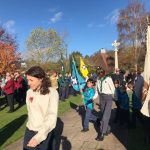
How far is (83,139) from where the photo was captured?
761 centimetres

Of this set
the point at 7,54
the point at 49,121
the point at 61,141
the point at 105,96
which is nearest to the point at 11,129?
the point at 61,141

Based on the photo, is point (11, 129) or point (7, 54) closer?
point (11, 129)

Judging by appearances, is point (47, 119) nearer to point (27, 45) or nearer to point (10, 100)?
point (10, 100)

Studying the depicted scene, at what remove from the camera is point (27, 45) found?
152ft

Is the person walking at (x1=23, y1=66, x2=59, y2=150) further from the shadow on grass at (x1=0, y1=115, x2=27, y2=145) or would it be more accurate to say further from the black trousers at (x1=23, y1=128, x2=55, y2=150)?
the shadow on grass at (x1=0, y1=115, x2=27, y2=145)

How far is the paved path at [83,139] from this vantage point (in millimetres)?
6949

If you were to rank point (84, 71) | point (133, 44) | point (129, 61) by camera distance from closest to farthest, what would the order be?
point (84, 71), point (133, 44), point (129, 61)

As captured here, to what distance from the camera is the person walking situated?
342cm

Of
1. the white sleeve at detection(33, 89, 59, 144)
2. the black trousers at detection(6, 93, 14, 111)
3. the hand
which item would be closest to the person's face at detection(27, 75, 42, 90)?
the white sleeve at detection(33, 89, 59, 144)

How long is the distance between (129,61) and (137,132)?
125ft

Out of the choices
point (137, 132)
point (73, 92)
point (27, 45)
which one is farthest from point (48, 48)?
point (137, 132)

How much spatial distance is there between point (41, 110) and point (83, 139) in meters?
4.31

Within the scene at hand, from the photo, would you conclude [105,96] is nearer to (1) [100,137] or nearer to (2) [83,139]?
(1) [100,137]

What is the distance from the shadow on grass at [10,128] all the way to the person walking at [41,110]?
4.26m
